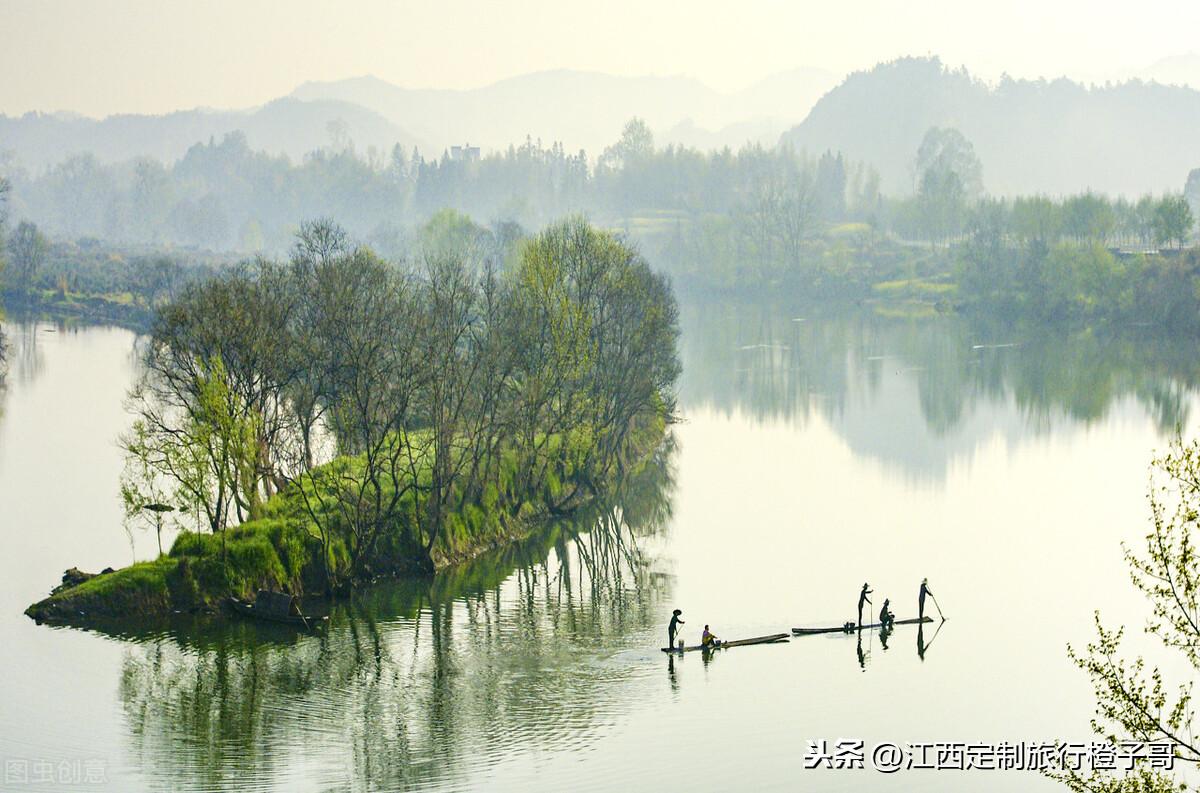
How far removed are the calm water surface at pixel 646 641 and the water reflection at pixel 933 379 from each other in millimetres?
3672

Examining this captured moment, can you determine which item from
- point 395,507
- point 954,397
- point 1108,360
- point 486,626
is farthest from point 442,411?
point 1108,360

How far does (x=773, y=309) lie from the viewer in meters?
187

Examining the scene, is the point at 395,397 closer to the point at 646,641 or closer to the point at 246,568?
the point at 246,568

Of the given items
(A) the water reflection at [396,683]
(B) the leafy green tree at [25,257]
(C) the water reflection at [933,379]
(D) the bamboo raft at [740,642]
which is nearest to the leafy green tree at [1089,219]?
(C) the water reflection at [933,379]

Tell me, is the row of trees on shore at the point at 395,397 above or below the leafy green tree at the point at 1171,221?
below

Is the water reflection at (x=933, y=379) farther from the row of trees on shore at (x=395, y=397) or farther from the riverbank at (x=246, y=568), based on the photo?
the riverbank at (x=246, y=568)

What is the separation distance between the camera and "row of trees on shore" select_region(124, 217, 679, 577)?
154 feet

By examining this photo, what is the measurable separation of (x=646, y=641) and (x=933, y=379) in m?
70.9

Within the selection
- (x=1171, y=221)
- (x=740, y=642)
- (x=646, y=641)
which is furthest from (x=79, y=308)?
(x=740, y=642)

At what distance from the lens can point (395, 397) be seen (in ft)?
159

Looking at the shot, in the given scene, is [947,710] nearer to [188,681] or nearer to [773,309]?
[188,681]

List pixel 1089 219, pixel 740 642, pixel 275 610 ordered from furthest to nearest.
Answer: pixel 1089 219
pixel 275 610
pixel 740 642

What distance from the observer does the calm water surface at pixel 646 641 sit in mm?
33688

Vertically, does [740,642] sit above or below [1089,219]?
below
